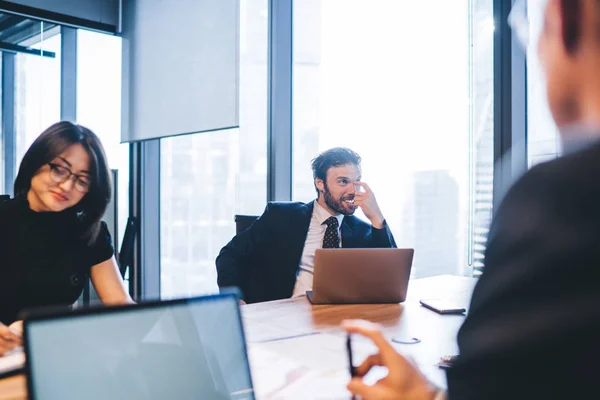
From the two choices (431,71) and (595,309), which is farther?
(431,71)

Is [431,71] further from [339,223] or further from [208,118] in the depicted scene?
[208,118]

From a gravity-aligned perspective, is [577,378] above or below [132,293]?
above

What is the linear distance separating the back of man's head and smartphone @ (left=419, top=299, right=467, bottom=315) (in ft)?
4.43

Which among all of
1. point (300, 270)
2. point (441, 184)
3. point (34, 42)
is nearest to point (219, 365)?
point (300, 270)

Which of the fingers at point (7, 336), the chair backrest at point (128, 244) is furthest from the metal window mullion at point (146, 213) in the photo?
the fingers at point (7, 336)

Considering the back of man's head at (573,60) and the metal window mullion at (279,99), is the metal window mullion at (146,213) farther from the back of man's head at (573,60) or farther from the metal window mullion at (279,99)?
the back of man's head at (573,60)

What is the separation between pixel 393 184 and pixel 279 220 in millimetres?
757

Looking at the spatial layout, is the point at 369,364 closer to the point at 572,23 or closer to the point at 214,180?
Result: the point at 572,23

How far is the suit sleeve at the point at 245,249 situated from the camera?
8.08 ft

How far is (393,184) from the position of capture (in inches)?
111

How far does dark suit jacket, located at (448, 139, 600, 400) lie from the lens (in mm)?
340

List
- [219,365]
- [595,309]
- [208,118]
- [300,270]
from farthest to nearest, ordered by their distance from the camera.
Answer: [208,118], [300,270], [219,365], [595,309]

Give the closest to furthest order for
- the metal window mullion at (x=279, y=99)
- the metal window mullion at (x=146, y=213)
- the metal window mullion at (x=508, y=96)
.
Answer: the metal window mullion at (x=508, y=96)
the metal window mullion at (x=279, y=99)
the metal window mullion at (x=146, y=213)

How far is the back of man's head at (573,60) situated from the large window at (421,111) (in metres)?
2.01
